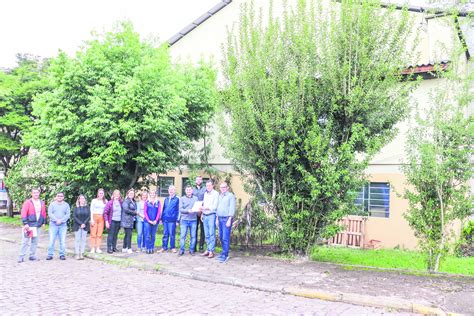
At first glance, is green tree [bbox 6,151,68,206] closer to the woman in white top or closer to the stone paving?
the woman in white top

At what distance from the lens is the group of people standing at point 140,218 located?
11492 mm

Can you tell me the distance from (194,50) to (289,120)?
12.9 m

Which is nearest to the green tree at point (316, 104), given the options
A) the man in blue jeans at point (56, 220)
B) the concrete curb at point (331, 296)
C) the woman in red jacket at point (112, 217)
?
the concrete curb at point (331, 296)

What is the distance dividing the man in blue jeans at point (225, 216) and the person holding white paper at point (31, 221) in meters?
4.89

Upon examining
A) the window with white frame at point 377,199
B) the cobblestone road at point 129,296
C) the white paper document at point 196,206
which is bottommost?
the cobblestone road at point 129,296

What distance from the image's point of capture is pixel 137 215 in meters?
13.1

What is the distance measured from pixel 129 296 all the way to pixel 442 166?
23.5ft

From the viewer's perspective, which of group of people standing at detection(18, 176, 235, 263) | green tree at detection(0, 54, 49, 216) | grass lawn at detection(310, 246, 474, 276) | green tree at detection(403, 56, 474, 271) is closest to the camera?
green tree at detection(403, 56, 474, 271)

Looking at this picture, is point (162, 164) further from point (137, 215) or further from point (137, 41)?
point (137, 41)

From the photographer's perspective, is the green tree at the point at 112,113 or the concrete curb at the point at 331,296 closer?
the concrete curb at the point at 331,296

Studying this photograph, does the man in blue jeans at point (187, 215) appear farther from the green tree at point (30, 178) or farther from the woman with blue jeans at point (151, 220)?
the green tree at point (30, 178)

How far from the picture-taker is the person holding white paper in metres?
11.4

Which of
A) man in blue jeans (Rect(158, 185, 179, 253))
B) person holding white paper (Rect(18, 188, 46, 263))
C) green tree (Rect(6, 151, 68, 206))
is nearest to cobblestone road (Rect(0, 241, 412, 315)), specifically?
person holding white paper (Rect(18, 188, 46, 263))

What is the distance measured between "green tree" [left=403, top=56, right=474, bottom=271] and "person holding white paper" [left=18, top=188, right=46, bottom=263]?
9540mm
